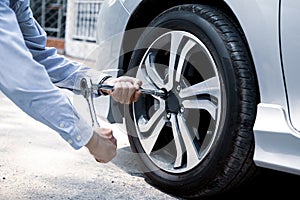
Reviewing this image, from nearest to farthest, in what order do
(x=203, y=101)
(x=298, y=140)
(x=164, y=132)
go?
(x=298, y=140), (x=203, y=101), (x=164, y=132)

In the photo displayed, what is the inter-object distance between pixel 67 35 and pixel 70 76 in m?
7.28

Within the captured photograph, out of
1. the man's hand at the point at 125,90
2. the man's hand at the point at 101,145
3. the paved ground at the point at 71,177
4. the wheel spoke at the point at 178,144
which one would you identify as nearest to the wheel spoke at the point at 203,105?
the wheel spoke at the point at 178,144

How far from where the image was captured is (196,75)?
257 cm

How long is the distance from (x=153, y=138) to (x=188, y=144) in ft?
0.87

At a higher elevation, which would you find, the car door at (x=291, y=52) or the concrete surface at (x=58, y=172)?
the car door at (x=291, y=52)

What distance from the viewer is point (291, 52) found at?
80.3 inches

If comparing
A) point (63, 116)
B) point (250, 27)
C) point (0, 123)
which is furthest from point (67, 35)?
point (63, 116)

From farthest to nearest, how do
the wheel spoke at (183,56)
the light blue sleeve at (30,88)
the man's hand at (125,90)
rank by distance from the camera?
the wheel spoke at (183,56) < the man's hand at (125,90) < the light blue sleeve at (30,88)

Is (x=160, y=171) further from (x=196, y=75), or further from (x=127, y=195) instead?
(x=196, y=75)

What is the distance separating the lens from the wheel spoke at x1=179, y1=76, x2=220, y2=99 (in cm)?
233

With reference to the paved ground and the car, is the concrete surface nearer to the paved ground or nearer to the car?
the paved ground

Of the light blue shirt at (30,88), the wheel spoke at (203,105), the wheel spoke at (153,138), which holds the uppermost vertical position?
the light blue shirt at (30,88)

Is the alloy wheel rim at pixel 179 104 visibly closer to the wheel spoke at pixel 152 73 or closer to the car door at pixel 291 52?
the wheel spoke at pixel 152 73

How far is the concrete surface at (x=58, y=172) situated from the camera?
2.52m
